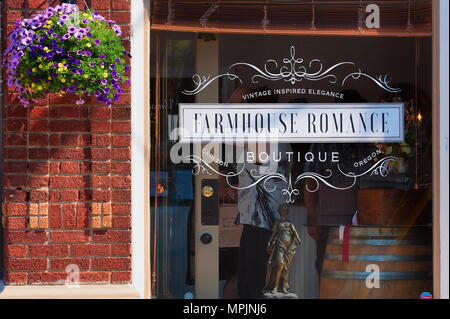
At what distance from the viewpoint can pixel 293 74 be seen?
4.32 m

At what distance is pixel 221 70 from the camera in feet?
14.2

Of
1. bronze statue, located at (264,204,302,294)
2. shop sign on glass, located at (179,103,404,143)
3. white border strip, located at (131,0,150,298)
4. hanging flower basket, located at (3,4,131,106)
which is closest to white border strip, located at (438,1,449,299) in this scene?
shop sign on glass, located at (179,103,404,143)

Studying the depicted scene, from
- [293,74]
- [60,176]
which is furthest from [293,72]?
[60,176]

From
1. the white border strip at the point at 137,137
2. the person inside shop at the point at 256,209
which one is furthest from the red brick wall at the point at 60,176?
the person inside shop at the point at 256,209

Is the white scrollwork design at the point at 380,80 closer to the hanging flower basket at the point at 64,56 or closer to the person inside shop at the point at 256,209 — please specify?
the person inside shop at the point at 256,209

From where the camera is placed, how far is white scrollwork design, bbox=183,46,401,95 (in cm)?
432

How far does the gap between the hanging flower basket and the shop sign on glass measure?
67cm

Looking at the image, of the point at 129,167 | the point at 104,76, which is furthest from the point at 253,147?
the point at 104,76

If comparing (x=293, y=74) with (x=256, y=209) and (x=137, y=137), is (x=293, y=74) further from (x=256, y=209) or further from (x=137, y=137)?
(x=137, y=137)

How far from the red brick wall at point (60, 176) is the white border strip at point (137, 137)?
0.18 feet

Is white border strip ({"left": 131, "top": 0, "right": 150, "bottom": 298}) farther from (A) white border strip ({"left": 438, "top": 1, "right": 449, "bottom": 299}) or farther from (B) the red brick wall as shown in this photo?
(A) white border strip ({"left": 438, "top": 1, "right": 449, "bottom": 299})

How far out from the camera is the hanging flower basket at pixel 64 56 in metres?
3.69

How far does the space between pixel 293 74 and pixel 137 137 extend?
113 centimetres

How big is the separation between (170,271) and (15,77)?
1619mm
